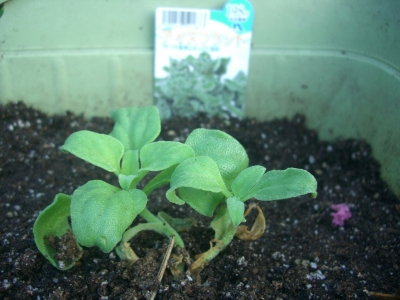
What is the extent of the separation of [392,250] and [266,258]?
0.37 m

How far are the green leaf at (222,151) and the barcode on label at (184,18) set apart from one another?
0.62 metres

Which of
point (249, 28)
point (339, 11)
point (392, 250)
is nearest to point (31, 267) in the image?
point (392, 250)

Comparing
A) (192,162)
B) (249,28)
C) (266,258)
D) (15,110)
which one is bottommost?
(266,258)

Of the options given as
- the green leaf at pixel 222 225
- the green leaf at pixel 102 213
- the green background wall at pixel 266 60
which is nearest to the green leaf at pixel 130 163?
the green leaf at pixel 102 213

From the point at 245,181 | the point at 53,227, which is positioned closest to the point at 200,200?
the point at 245,181

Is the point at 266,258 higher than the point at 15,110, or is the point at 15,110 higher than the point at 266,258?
the point at 15,110

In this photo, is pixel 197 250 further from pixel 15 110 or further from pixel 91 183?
pixel 15 110

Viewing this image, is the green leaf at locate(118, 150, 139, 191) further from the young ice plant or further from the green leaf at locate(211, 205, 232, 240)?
the green leaf at locate(211, 205, 232, 240)

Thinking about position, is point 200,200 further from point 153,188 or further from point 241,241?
point 241,241

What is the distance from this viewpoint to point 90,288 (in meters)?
0.99

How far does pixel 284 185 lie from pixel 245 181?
3.7 inches

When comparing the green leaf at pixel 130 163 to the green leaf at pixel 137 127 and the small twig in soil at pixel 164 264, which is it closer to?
the green leaf at pixel 137 127

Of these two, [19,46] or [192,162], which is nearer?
[192,162]

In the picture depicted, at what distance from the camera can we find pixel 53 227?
1032 millimetres
